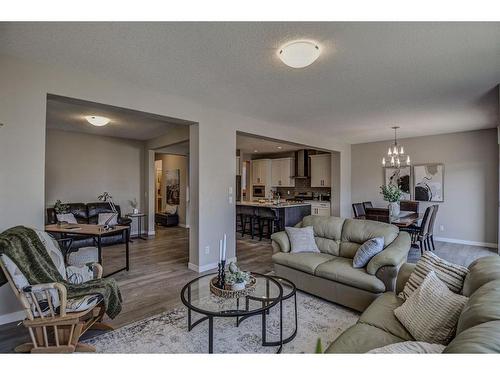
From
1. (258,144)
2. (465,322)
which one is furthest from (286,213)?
(465,322)

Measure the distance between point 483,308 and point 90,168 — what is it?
718cm

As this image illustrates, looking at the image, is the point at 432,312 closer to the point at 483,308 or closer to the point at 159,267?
the point at 483,308

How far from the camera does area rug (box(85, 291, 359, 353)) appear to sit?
7.06ft

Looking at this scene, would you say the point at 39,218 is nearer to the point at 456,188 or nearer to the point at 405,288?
the point at 405,288

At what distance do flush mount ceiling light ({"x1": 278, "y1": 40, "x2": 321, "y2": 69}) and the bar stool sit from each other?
13.6 feet

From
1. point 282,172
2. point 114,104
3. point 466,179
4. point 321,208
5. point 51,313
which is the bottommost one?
point 51,313

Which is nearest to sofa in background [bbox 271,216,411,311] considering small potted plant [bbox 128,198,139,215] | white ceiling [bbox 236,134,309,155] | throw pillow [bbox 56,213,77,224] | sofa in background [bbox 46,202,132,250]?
white ceiling [bbox 236,134,309,155]

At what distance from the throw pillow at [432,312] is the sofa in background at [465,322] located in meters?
0.07

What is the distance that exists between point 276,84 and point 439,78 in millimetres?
1893

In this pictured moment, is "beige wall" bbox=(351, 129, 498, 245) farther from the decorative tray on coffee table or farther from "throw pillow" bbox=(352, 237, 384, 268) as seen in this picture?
the decorative tray on coffee table

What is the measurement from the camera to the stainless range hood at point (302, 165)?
9195 millimetres

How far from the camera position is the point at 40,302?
6.93 feet

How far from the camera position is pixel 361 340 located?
5.14ft

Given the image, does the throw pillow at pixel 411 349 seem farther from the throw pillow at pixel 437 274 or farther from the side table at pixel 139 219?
the side table at pixel 139 219
